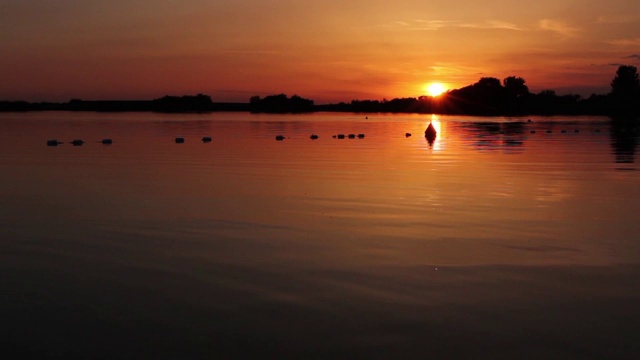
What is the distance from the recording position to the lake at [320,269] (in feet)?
32.1

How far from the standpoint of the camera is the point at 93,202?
2325cm

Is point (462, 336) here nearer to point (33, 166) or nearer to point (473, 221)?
point (473, 221)

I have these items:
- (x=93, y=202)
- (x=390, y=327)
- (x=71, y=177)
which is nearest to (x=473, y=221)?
(x=390, y=327)

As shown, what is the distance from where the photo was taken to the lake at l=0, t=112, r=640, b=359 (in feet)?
32.1

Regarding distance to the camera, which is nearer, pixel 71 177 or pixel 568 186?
pixel 568 186

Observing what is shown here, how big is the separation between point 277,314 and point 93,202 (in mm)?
14392

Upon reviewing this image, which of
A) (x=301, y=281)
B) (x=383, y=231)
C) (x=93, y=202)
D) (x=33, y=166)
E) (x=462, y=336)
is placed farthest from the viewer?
(x=33, y=166)

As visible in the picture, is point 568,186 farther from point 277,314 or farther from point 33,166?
point 33,166

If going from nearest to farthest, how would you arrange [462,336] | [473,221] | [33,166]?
[462,336] → [473,221] → [33,166]

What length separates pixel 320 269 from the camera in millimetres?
13633

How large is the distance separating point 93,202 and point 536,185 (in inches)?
707

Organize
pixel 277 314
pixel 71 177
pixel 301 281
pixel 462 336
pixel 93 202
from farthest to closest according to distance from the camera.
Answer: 1. pixel 71 177
2. pixel 93 202
3. pixel 301 281
4. pixel 277 314
5. pixel 462 336

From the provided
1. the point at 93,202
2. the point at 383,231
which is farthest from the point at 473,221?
the point at 93,202

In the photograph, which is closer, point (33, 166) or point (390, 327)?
point (390, 327)
